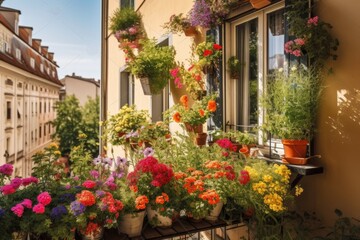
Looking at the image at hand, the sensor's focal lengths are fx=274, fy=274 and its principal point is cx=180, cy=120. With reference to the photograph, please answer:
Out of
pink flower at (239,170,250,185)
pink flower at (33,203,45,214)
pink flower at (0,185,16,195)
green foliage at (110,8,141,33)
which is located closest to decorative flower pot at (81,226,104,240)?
pink flower at (33,203,45,214)

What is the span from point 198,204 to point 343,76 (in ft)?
4.66

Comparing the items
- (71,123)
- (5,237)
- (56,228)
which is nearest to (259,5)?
(56,228)

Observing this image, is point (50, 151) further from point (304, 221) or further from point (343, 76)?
point (343, 76)

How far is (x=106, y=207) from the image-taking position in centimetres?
162

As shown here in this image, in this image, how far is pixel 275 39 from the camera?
2689mm

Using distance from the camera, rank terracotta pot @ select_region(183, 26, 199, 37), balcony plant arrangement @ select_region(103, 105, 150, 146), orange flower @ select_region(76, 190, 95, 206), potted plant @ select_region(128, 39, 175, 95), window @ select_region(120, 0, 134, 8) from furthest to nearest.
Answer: window @ select_region(120, 0, 134, 8) → balcony plant arrangement @ select_region(103, 105, 150, 146) → potted plant @ select_region(128, 39, 175, 95) → terracotta pot @ select_region(183, 26, 199, 37) → orange flower @ select_region(76, 190, 95, 206)

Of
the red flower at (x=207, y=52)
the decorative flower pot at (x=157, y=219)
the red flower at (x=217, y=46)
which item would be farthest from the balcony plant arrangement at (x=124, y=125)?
the decorative flower pot at (x=157, y=219)

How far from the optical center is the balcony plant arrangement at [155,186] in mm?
1844

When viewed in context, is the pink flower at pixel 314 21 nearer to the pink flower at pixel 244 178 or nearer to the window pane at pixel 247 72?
the window pane at pixel 247 72

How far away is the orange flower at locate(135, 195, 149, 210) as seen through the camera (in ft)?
5.67

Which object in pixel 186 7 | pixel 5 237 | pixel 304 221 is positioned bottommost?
pixel 304 221

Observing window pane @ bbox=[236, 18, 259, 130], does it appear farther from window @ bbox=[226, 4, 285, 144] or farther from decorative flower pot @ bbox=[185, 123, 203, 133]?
decorative flower pot @ bbox=[185, 123, 203, 133]

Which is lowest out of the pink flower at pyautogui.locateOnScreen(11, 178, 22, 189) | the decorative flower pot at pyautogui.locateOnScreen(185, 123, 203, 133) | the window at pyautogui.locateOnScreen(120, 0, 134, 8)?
the pink flower at pyautogui.locateOnScreen(11, 178, 22, 189)

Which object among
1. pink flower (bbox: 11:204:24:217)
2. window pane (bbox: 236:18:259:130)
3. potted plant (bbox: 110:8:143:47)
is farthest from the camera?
potted plant (bbox: 110:8:143:47)
